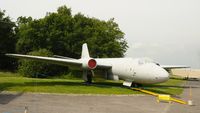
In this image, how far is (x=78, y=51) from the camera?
49.3 meters

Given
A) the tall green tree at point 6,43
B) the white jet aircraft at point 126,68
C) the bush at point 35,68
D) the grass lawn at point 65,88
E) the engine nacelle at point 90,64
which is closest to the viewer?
the grass lawn at point 65,88

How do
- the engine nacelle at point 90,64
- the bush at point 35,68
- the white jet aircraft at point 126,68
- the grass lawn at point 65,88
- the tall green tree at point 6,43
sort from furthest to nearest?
1. the tall green tree at point 6,43
2. the bush at point 35,68
3. the engine nacelle at point 90,64
4. the white jet aircraft at point 126,68
5. the grass lawn at point 65,88

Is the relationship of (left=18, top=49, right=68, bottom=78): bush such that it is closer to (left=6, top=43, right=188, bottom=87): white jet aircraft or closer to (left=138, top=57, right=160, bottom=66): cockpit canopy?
(left=6, top=43, right=188, bottom=87): white jet aircraft

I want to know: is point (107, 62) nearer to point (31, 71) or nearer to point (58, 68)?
point (31, 71)

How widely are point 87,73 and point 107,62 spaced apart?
2.11 m

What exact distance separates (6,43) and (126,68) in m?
42.6

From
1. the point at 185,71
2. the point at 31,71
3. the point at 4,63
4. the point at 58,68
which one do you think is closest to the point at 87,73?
the point at 31,71

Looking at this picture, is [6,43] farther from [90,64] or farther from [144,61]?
[144,61]

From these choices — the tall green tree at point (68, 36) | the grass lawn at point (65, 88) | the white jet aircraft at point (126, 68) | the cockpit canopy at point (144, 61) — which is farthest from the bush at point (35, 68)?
the cockpit canopy at point (144, 61)

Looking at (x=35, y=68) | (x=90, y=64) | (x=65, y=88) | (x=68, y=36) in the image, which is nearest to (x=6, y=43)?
(x=68, y=36)

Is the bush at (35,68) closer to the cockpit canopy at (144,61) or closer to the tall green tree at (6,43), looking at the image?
the tall green tree at (6,43)

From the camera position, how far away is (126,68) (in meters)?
22.8

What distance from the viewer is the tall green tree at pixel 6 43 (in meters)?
57.8

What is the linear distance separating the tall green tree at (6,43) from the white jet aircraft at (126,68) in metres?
36.3
